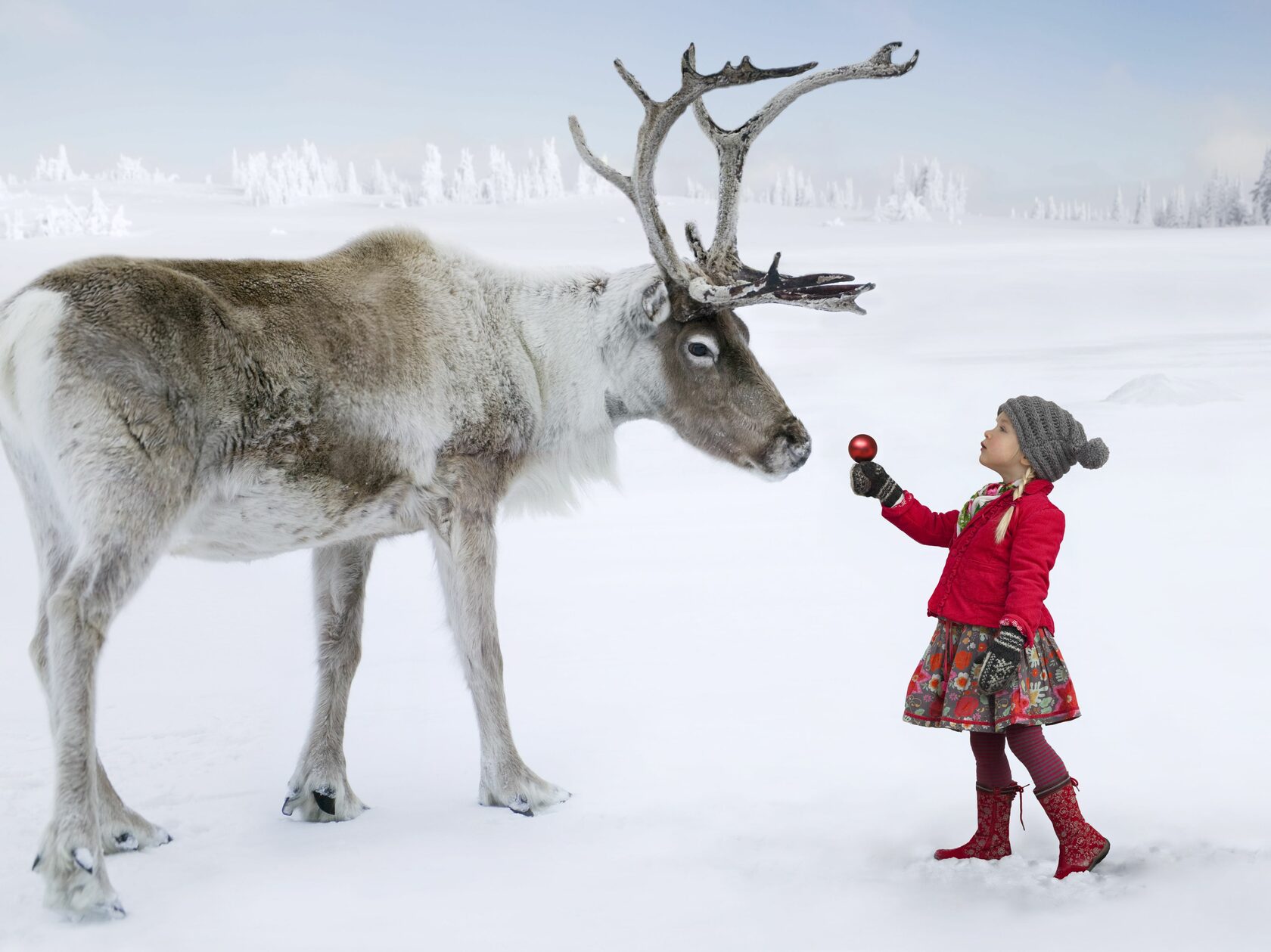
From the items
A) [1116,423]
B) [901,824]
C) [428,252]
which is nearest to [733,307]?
[428,252]

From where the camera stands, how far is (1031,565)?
4020 mm

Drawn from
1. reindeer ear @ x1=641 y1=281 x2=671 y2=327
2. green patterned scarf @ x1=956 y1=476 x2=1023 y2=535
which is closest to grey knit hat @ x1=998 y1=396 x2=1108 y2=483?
green patterned scarf @ x1=956 y1=476 x2=1023 y2=535

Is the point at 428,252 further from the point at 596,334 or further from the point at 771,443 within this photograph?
the point at 771,443

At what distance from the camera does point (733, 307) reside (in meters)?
5.46

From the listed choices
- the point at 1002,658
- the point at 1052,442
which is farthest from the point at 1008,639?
the point at 1052,442

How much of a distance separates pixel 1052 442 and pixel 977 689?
921mm

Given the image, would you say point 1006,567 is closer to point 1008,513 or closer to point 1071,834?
point 1008,513

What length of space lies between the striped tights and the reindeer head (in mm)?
1733

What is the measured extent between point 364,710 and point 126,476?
8.51 ft

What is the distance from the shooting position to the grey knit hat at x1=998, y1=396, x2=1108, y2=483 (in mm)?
4168

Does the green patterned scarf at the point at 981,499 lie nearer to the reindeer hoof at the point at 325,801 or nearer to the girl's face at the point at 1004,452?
the girl's face at the point at 1004,452

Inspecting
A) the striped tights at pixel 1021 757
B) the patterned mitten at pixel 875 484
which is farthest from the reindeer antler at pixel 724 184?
the striped tights at pixel 1021 757

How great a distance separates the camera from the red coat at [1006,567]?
13.1 ft

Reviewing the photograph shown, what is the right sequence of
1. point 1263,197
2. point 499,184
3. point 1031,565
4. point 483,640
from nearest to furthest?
point 1031,565
point 483,640
point 1263,197
point 499,184
